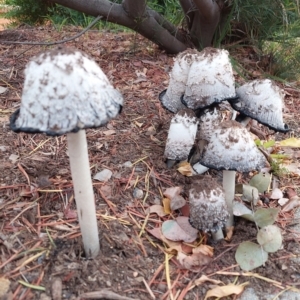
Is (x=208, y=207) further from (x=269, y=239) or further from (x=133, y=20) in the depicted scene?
(x=133, y=20)

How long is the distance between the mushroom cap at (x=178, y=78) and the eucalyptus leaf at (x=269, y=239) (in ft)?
2.41


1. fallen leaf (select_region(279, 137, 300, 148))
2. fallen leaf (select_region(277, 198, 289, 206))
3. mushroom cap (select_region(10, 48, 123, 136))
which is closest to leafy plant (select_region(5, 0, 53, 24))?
fallen leaf (select_region(279, 137, 300, 148))

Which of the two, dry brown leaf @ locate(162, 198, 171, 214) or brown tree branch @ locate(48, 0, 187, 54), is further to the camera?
brown tree branch @ locate(48, 0, 187, 54)

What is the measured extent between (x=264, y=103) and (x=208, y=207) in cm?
51

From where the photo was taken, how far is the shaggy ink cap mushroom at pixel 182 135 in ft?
6.00

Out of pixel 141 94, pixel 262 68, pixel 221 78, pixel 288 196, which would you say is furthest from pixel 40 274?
pixel 262 68

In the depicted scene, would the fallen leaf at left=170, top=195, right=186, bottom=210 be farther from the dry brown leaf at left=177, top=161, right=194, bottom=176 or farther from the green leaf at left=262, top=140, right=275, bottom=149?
the green leaf at left=262, top=140, right=275, bottom=149

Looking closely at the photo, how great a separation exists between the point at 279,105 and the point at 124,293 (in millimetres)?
965

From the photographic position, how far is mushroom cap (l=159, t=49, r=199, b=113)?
1.87 meters

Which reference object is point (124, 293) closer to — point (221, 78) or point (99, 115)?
point (99, 115)

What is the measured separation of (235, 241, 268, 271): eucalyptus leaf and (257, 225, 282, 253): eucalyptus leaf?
0.02 meters

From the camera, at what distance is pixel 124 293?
1351 millimetres

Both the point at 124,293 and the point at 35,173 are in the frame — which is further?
the point at 35,173

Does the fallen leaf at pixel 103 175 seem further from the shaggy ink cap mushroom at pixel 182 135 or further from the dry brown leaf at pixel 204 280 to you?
the dry brown leaf at pixel 204 280
